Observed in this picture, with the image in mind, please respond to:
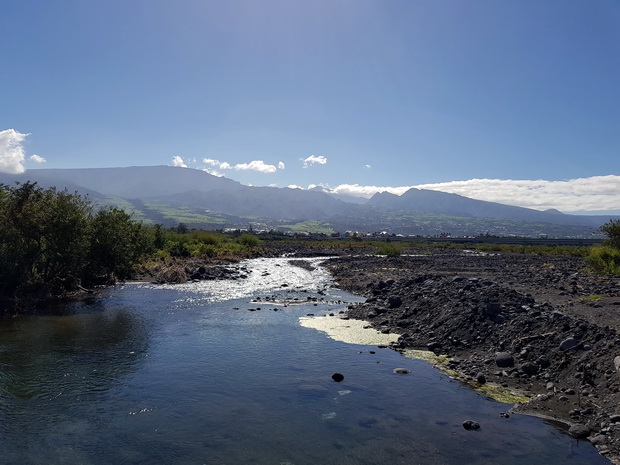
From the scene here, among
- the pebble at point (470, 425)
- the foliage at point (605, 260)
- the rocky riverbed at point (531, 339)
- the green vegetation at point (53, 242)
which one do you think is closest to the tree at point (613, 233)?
the foliage at point (605, 260)

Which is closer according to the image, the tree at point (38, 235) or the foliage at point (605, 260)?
the tree at point (38, 235)

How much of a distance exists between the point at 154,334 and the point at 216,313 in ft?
22.7

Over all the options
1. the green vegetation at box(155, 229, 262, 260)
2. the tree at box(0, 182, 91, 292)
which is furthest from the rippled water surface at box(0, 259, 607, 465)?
the green vegetation at box(155, 229, 262, 260)

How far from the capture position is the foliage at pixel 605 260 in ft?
158

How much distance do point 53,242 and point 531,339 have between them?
1474 inches

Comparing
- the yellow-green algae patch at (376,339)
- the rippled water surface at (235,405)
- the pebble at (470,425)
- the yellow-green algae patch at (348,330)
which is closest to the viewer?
the rippled water surface at (235,405)

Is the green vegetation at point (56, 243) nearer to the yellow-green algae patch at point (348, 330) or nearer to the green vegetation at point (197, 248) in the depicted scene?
the yellow-green algae patch at point (348, 330)

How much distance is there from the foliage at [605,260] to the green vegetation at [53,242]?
5396cm

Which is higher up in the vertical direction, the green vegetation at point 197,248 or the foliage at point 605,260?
the foliage at point 605,260

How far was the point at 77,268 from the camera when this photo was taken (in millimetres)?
41094

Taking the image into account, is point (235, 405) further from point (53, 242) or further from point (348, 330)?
point (53, 242)

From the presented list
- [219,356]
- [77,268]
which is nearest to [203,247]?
[77,268]

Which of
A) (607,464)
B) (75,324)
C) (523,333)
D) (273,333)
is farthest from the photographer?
(75,324)

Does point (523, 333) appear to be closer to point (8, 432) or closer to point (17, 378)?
point (8, 432)
